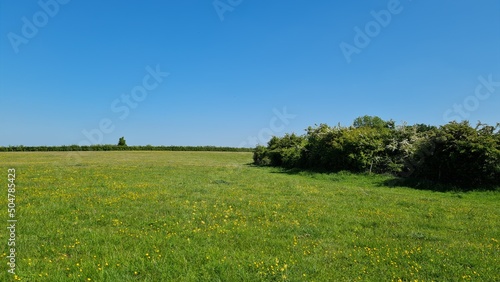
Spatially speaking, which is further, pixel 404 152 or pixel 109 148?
pixel 109 148

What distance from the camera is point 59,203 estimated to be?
34.4 ft

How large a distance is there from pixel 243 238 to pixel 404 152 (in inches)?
739

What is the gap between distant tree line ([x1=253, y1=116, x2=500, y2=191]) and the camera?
1709 cm

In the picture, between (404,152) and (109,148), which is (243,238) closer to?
(404,152)

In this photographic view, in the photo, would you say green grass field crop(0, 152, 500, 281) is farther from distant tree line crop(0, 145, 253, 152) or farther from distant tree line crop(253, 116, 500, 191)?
distant tree line crop(0, 145, 253, 152)

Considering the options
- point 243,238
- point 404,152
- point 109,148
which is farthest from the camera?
point 109,148

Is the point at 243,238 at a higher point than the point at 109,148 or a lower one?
lower

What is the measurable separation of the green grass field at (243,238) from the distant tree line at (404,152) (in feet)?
18.9

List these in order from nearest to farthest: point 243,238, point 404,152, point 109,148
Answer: point 243,238, point 404,152, point 109,148

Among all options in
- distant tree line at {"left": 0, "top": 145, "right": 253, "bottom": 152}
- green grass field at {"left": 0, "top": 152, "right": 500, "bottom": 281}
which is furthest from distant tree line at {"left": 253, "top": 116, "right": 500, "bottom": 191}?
distant tree line at {"left": 0, "top": 145, "right": 253, "bottom": 152}

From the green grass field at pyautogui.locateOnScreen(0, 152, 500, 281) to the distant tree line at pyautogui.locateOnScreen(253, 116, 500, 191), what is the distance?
227 inches

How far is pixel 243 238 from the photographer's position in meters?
7.37

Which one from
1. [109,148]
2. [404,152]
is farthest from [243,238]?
[109,148]

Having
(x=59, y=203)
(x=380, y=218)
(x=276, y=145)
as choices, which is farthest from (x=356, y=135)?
(x=59, y=203)
